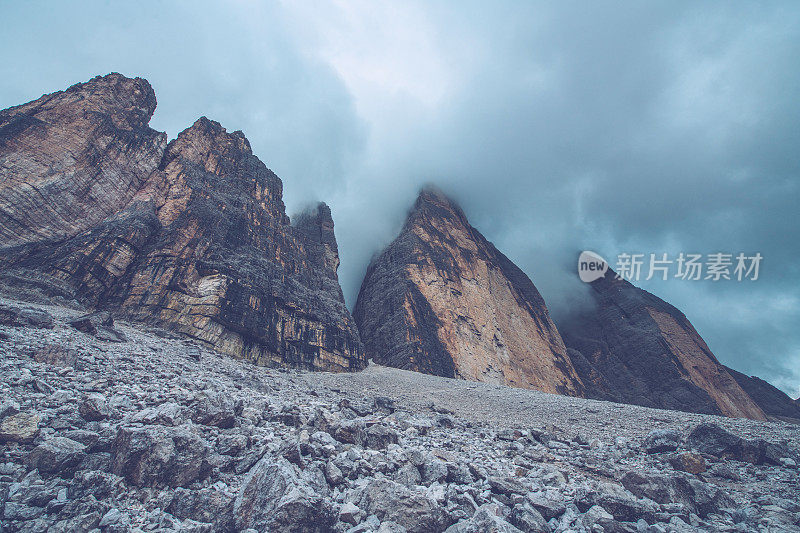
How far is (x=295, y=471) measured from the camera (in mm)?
4957

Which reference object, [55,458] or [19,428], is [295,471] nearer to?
[55,458]

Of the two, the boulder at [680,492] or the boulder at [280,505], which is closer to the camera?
the boulder at [280,505]

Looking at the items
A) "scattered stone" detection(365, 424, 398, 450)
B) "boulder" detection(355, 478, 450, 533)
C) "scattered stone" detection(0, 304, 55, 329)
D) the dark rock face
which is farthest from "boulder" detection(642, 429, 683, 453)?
the dark rock face

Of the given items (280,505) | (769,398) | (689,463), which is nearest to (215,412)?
(280,505)

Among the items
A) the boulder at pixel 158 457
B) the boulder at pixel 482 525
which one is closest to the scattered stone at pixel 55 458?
the boulder at pixel 158 457

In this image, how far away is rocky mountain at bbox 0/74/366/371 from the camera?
74.5 ft

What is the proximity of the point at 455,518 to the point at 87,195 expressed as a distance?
35483 millimetres

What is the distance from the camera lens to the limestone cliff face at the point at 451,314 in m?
43.3

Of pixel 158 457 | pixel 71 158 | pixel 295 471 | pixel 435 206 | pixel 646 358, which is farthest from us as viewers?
pixel 646 358

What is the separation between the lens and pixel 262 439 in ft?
21.5

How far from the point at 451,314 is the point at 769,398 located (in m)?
96.0

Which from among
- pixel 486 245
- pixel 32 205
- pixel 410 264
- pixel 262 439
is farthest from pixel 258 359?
pixel 486 245

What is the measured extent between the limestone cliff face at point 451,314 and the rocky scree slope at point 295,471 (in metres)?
31.5

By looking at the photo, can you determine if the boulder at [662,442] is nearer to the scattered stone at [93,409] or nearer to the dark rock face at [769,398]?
the scattered stone at [93,409]
